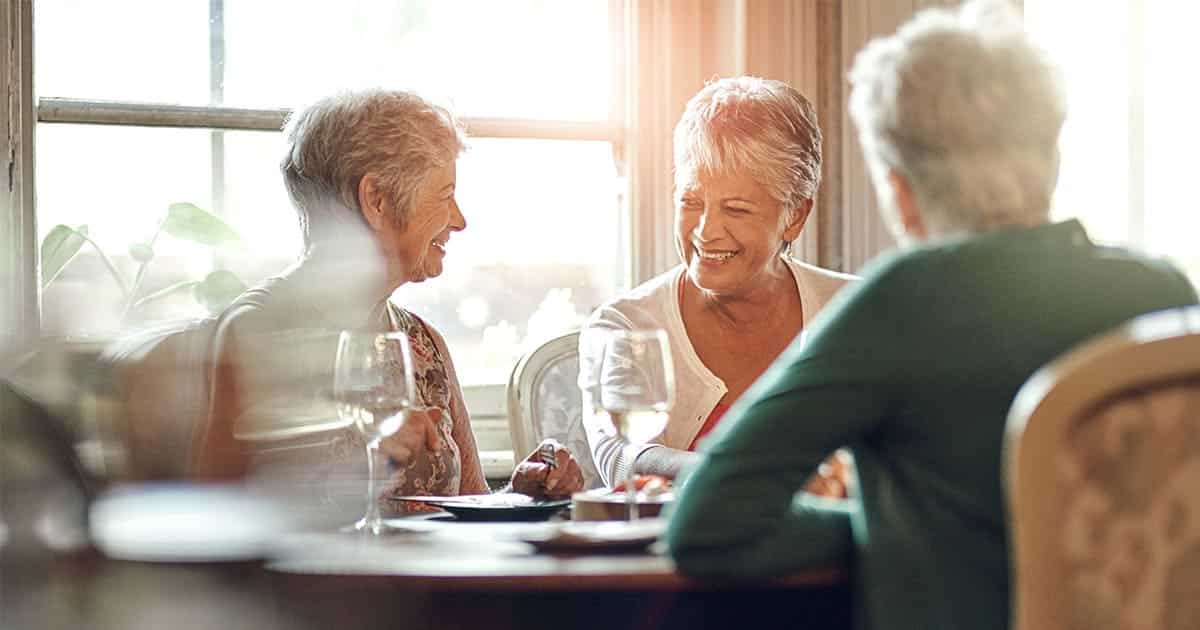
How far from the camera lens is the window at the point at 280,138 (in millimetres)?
3420

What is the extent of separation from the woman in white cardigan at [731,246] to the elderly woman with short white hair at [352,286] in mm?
328

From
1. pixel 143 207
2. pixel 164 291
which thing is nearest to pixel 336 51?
pixel 143 207

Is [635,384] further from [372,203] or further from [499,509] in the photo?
[372,203]

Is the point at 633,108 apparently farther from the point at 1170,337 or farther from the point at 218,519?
the point at 1170,337

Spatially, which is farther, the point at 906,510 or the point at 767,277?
the point at 767,277

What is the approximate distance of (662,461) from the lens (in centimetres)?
248

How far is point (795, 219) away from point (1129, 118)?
1232 mm

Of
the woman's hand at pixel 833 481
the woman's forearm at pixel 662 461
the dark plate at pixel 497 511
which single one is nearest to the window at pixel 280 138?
the woman's forearm at pixel 662 461

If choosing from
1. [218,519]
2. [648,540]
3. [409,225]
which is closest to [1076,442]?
[648,540]

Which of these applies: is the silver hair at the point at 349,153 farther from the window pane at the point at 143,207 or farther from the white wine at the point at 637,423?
the white wine at the point at 637,423

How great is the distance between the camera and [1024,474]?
1199mm

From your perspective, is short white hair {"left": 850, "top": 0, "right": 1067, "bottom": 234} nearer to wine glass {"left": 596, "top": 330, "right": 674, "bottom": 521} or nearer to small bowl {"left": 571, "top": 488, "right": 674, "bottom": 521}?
wine glass {"left": 596, "top": 330, "right": 674, "bottom": 521}

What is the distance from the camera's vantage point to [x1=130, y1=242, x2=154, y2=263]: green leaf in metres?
3.45

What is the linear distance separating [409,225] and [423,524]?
0.94 meters
